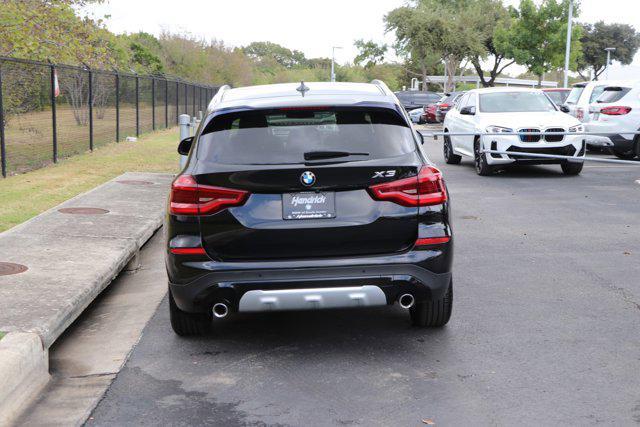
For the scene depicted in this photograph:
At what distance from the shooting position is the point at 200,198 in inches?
203

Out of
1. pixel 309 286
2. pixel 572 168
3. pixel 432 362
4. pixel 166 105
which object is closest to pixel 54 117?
pixel 572 168

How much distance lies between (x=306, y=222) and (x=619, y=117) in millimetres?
15031

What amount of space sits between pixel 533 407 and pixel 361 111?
207cm

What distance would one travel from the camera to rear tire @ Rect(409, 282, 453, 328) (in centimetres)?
578

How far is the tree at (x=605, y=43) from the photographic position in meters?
92.9

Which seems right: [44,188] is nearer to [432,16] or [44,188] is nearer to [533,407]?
[533,407]

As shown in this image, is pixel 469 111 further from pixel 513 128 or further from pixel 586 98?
pixel 586 98

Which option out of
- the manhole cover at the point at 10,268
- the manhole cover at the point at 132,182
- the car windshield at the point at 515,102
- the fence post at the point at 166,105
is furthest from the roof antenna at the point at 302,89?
the fence post at the point at 166,105

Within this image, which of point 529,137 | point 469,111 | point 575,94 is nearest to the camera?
point 529,137

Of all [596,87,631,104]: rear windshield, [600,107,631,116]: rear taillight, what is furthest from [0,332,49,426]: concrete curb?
[596,87,631,104]: rear windshield

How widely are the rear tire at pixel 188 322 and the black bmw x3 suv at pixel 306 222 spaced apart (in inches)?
14.2

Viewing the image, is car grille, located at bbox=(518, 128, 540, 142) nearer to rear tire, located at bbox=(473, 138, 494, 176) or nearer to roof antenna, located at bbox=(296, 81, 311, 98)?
rear tire, located at bbox=(473, 138, 494, 176)

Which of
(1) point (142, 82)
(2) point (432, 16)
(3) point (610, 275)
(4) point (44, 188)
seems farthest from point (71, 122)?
(2) point (432, 16)

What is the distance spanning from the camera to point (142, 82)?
27406 millimetres
